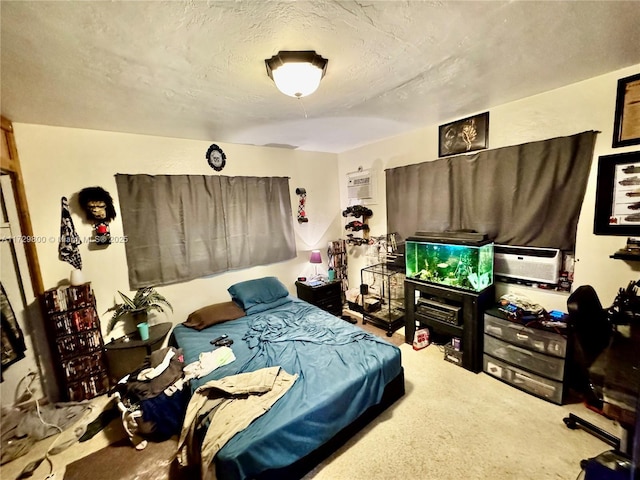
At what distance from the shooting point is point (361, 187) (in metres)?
4.00

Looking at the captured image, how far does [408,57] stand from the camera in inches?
61.2

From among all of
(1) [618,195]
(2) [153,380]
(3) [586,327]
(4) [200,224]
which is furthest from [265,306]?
(1) [618,195]

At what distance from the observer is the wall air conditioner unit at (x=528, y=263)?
89.2 inches

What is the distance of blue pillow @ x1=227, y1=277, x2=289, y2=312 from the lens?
10.4 feet

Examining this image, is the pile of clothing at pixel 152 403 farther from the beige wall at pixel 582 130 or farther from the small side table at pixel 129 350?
the beige wall at pixel 582 130

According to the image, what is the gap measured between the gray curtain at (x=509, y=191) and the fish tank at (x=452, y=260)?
0.88 feet

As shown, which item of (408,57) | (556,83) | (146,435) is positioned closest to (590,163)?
(556,83)

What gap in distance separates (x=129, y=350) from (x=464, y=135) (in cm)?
432

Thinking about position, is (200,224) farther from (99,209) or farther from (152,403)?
(152,403)

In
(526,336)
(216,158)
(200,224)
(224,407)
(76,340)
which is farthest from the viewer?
(216,158)

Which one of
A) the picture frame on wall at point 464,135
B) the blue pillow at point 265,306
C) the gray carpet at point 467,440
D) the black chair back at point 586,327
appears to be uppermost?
the picture frame on wall at point 464,135

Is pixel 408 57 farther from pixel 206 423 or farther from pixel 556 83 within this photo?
pixel 206 423

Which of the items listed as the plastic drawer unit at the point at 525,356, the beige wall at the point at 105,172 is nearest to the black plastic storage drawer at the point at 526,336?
the plastic drawer unit at the point at 525,356

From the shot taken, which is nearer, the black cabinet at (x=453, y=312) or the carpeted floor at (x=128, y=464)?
the carpeted floor at (x=128, y=464)
